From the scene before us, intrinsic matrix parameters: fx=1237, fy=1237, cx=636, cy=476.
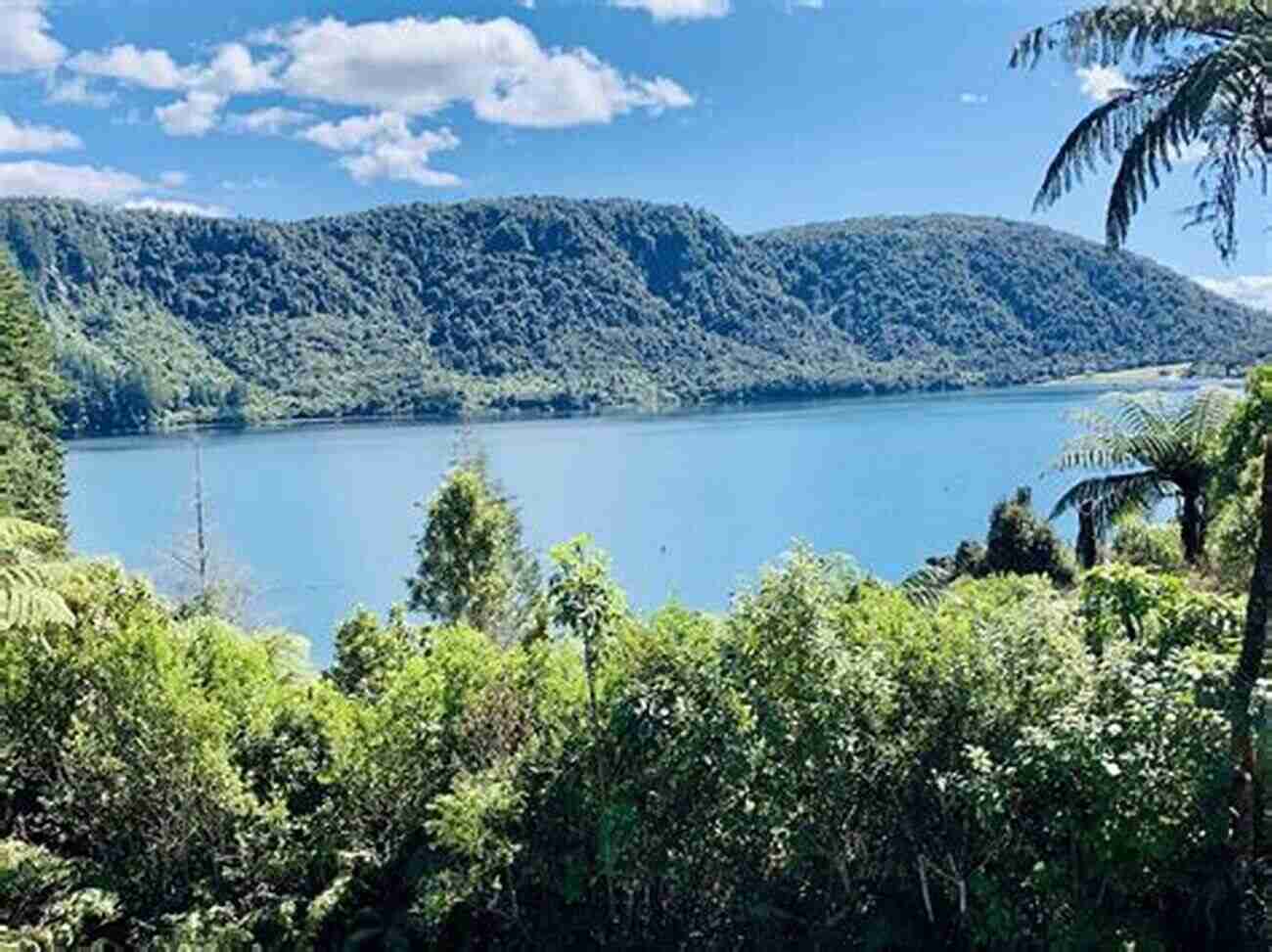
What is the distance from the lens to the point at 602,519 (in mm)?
72062

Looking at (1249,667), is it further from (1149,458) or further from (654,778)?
(1149,458)

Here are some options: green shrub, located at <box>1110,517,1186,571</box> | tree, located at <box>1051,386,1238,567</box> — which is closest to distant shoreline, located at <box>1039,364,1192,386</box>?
green shrub, located at <box>1110,517,1186,571</box>

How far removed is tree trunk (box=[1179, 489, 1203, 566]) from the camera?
12516mm

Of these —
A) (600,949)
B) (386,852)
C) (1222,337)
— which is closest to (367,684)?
(386,852)

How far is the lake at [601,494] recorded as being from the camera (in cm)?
5728

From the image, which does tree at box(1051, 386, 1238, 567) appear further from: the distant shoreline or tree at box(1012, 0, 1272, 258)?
the distant shoreline

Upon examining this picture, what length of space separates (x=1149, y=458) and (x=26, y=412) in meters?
31.6

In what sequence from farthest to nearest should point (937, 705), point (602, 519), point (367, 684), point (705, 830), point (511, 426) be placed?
point (511, 426) → point (602, 519) → point (367, 684) → point (705, 830) → point (937, 705)

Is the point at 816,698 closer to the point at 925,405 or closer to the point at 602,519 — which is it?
the point at 602,519

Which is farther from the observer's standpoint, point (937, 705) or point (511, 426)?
point (511, 426)

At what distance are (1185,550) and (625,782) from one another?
8.14m

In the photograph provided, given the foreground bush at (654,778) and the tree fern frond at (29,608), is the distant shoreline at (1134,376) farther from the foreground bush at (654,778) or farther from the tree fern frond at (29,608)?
the tree fern frond at (29,608)

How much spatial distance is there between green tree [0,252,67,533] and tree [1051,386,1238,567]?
2395 cm

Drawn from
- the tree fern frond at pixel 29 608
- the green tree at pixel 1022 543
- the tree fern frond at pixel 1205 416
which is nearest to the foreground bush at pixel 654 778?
the tree fern frond at pixel 29 608
